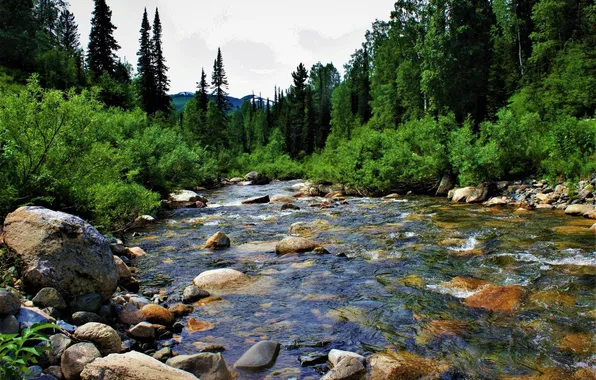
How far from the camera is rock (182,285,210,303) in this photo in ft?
22.7

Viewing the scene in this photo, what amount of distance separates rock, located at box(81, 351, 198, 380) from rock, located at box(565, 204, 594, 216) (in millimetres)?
Result: 13496

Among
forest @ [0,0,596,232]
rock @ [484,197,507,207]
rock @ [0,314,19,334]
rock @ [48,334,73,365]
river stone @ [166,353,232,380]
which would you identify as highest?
forest @ [0,0,596,232]

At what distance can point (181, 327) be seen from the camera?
5.71 m

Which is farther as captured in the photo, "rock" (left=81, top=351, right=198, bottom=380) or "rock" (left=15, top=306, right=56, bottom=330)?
"rock" (left=15, top=306, right=56, bottom=330)

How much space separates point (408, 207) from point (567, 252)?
8619 millimetres

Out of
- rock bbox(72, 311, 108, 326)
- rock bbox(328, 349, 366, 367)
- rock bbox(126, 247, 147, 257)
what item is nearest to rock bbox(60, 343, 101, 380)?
rock bbox(72, 311, 108, 326)

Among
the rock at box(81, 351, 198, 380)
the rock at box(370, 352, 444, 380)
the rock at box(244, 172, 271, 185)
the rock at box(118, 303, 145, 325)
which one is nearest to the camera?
the rock at box(81, 351, 198, 380)

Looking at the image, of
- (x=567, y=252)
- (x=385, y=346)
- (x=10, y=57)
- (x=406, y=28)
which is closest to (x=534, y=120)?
(x=567, y=252)

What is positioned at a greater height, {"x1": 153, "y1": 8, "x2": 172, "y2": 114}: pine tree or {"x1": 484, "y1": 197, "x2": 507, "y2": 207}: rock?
{"x1": 153, "y1": 8, "x2": 172, "y2": 114}: pine tree

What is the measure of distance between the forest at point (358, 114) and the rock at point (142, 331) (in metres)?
3.47

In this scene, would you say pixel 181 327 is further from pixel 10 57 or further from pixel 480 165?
pixel 10 57

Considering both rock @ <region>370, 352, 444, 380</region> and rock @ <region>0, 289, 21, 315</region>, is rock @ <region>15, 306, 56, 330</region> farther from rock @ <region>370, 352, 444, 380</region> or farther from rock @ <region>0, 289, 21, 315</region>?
rock @ <region>370, 352, 444, 380</region>

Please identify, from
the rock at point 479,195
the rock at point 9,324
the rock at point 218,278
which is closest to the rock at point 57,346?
the rock at point 9,324

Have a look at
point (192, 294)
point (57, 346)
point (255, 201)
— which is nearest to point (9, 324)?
point (57, 346)
